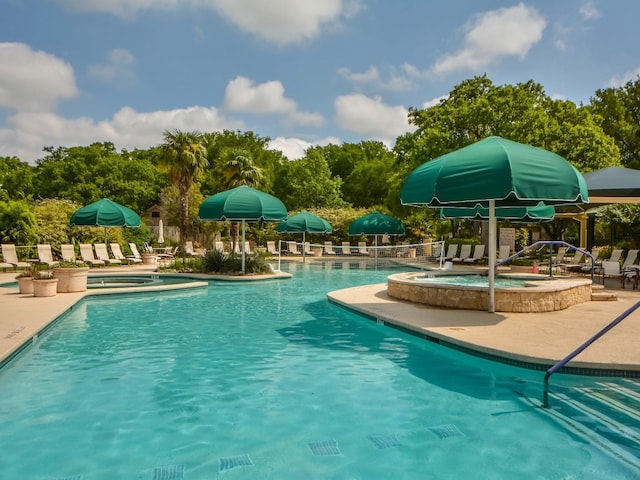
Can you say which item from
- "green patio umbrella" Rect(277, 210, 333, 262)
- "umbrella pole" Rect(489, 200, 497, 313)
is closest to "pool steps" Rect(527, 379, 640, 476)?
"umbrella pole" Rect(489, 200, 497, 313)

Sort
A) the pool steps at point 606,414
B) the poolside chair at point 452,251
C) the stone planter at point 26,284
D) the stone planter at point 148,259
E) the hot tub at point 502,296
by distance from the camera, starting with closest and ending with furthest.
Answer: the pool steps at point 606,414
the hot tub at point 502,296
the stone planter at point 26,284
the stone planter at point 148,259
the poolside chair at point 452,251

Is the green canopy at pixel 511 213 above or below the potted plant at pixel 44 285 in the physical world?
above

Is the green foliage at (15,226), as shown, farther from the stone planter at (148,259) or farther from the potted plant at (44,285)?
the potted plant at (44,285)

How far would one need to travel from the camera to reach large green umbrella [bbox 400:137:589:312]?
8.74 metres

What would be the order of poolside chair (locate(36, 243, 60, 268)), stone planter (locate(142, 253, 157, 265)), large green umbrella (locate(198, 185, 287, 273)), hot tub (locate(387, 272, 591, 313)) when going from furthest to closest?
1. stone planter (locate(142, 253, 157, 265))
2. poolside chair (locate(36, 243, 60, 268))
3. large green umbrella (locate(198, 185, 287, 273))
4. hot tub (locate(387, 272, 591, 313))

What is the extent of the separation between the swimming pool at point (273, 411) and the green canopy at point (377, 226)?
72.4ft

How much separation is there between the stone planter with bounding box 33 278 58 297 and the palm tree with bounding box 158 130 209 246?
15779mm

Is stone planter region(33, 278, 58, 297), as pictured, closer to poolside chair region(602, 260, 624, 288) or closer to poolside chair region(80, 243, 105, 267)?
poolside chair region(80, 243, 105, 267)

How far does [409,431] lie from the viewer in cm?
502

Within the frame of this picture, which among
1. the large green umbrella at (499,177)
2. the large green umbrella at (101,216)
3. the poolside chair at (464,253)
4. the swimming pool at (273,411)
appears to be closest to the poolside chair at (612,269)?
the large green umbrella at (499,177)

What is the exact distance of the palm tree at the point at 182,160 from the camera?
29.6 metres

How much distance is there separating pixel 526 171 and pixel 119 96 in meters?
25.1

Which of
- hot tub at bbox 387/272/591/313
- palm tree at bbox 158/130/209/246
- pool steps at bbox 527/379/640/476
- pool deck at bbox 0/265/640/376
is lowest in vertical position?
pool steps at bbox 527/379/640/476

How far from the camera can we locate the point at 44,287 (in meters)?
13.2
